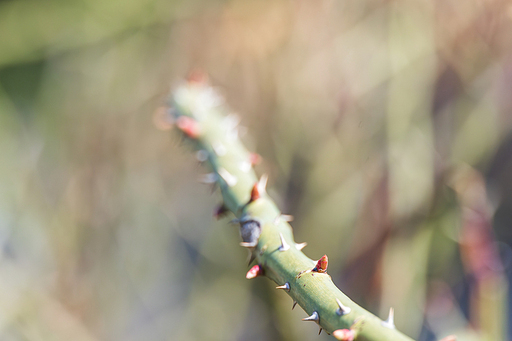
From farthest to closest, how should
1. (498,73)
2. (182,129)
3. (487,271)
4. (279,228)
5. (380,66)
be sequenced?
(380,66) < (498,73) < (487,271) < (182,129) < (279,228)

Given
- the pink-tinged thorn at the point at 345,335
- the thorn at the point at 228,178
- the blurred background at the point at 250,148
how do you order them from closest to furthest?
1. the pink-tinged thorn at the point at 345,335
2. the thorn at the point at 228,178
3. the blurred background at the point at 250,148

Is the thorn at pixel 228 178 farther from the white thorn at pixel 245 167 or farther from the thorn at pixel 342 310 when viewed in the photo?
the thorn at pixel 342 310

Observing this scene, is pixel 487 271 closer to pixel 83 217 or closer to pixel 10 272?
pixel 83 217

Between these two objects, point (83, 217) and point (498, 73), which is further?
point (83, 217)

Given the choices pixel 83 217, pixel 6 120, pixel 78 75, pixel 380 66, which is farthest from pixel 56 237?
pixel 380 66

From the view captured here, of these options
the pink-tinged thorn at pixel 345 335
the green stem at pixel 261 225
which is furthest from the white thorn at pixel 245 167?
the pink-tinged thorn at pixel 345 335

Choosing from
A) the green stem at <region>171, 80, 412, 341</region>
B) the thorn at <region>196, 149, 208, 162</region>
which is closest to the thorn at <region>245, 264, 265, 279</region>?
the green stem at <region>171, 80, 412, 341</region>

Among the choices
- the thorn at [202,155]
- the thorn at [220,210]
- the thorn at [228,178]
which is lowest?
the thorn at [220,210]

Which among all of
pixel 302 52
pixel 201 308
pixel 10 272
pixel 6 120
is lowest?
pixel 201 308
